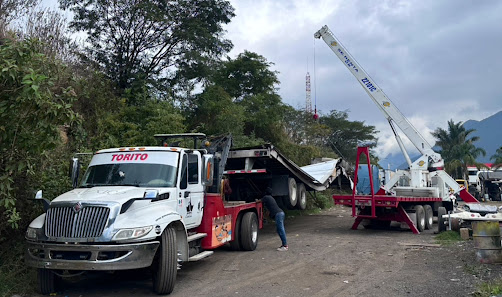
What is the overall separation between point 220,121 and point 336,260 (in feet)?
36.9

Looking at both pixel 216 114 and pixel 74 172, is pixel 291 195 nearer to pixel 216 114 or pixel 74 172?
pixel 74 172

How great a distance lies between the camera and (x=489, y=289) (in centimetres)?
638

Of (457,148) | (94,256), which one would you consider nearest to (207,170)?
(94,256)

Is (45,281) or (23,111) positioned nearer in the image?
(23,111)

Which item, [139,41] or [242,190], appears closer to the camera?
[242,190]

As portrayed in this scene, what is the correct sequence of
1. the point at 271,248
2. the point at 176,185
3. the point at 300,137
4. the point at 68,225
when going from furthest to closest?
1. the point at 300,137
2. the point at 271,248
3. the point at 176,185
4. the point at 68,225

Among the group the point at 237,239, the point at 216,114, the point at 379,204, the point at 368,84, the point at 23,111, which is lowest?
the point at 237,239

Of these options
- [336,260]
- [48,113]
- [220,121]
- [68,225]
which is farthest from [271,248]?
[220,121]

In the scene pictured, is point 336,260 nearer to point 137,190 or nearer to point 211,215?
point 211,215

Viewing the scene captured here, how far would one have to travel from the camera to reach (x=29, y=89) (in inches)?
228

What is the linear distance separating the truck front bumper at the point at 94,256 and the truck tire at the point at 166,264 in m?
0.23

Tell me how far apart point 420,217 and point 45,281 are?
12077 millimetres

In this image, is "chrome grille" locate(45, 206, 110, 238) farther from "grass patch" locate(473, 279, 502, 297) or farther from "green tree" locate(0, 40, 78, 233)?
"grass patch" locate(473, 279, 502, 297)

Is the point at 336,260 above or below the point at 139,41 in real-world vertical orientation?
below
